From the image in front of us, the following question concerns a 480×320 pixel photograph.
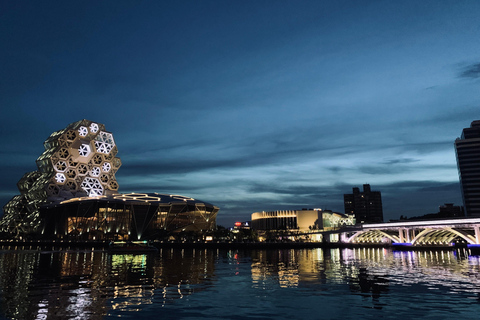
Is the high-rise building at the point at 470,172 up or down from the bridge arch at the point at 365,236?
up

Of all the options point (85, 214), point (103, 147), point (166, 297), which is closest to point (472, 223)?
point (166, 297)

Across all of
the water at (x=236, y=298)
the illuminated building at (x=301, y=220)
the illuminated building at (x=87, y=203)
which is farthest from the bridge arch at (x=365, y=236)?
the water at (x=236, y=298)

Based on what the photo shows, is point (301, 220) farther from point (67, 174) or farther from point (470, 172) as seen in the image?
point (67, 174)

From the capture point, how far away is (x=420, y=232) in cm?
9106

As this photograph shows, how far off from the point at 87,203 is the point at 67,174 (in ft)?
78.2

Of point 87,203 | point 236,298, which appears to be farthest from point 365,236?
point 236,298

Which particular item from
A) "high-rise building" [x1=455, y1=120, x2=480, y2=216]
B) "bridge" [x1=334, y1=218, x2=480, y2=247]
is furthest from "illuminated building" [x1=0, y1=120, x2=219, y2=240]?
"high-rise building" [x1=455, y1=120, x2=480, y2=216]

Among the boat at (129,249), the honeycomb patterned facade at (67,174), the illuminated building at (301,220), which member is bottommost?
the boat at (129,249)

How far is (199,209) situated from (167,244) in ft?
58.3

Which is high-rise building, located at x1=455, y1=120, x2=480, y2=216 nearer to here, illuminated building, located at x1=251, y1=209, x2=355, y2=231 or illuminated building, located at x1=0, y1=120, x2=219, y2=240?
→ illuminated building, located at x1=251, y1=209, x2=355, y2=231

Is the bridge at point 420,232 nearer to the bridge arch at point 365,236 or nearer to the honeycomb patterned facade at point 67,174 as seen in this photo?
the bridge arch at point 365,236

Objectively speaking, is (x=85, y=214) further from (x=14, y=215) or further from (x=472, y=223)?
(x=472, y=223)

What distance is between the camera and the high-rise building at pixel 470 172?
159 metres

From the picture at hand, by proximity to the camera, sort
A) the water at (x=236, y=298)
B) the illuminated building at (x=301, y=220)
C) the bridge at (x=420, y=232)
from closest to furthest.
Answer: the water at (x=236, y=298) < the bridge at (x=420, y=232) < the illuminated building at (x=301, y=220)
